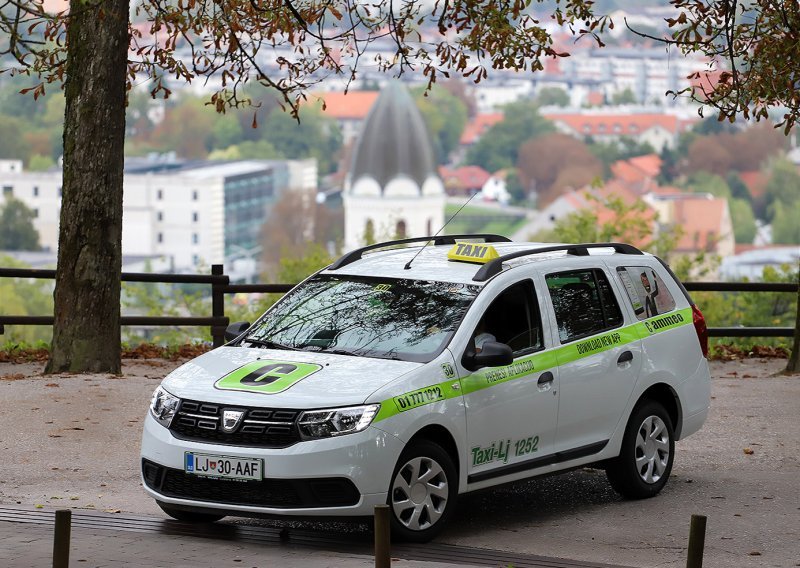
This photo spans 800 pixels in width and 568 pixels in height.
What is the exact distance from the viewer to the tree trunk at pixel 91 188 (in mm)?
14266

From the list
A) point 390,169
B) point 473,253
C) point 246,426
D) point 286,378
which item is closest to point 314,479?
point 246,426

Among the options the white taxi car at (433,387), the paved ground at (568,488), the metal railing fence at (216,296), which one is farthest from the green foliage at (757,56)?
the white taxi car at (433,387)

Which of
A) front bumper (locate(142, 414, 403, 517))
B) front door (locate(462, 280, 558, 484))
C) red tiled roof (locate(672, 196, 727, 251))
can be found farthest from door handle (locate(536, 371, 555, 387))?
red tiled roof (locate(672, 196, 727, 251))

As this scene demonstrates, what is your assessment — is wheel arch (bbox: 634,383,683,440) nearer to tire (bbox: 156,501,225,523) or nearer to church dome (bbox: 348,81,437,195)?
tire (bbox: 156,501,225,523)

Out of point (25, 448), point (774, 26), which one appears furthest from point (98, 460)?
point (774, 26)

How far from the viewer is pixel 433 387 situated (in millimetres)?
7641

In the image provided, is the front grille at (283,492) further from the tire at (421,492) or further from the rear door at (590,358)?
the rear door at (590,358)

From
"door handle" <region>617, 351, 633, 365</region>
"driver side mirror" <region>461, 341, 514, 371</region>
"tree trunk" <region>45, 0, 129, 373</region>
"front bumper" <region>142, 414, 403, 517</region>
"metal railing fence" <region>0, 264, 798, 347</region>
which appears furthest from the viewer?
"metal railing fence" <region>0, 264, 798, 347</region>

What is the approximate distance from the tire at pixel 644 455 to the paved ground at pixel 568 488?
0.11 m

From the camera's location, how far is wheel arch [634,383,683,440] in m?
9.37

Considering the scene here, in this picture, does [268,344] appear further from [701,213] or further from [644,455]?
[701,213]

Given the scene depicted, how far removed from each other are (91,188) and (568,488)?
6.65 meters

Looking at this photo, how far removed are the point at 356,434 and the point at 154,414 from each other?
123 cm

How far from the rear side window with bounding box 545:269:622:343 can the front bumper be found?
5.86 feet
